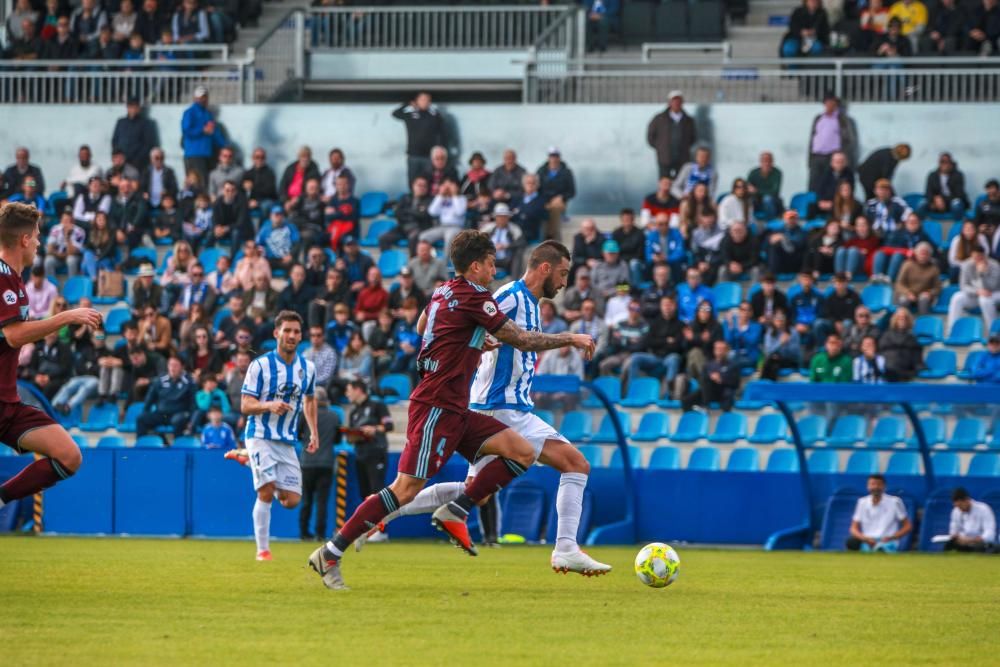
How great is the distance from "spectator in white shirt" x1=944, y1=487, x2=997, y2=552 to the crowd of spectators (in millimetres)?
19620

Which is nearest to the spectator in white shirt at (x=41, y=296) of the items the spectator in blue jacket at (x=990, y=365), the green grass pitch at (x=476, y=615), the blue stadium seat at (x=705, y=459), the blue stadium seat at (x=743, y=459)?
the blue stadium seat at (x=705, y=459)

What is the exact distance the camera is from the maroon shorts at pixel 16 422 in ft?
33.8

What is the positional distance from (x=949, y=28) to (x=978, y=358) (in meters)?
8.76

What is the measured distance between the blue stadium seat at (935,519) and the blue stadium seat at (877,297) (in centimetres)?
549

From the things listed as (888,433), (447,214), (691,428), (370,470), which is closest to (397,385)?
(370,470)

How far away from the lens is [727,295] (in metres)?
26.3

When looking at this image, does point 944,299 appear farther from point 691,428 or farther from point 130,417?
point 130,417

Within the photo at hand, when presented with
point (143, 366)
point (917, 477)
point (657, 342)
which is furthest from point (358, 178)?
point (917, 477)

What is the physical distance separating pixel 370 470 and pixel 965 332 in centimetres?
916

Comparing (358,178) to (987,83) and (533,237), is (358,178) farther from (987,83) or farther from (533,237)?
(987,83)

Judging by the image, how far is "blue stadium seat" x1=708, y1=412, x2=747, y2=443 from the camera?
23172 mm

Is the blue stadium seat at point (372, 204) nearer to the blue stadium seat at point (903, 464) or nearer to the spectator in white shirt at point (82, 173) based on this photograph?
the spectator in white shirt at point (82, 173)

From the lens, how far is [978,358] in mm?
23250

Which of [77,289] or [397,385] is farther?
[77,289]
